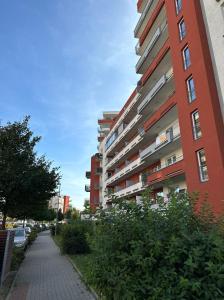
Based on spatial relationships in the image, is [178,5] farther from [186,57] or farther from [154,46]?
[154,46]

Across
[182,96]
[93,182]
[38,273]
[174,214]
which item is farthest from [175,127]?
[93,182]

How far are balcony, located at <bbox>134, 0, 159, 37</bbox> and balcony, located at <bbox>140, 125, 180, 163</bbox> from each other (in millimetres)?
12663

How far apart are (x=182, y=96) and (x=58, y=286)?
1438 cm

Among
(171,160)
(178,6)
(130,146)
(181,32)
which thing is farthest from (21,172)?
(130,146)

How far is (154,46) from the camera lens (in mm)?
26875

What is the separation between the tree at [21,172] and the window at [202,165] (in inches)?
342

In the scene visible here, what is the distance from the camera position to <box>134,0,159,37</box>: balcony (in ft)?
92.1

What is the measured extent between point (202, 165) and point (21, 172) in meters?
10.4

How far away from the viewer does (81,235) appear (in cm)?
1812

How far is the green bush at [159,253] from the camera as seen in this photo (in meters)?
2.90

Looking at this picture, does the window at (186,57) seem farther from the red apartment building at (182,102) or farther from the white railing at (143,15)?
the white railing at (143,15)

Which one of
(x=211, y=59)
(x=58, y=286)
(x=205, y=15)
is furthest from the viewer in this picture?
(x=205, y=15)

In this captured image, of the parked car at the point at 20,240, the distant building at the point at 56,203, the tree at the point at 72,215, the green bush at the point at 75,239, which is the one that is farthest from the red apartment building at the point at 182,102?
the distant building at the point at 56,203

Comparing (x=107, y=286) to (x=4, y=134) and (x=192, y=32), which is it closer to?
(x=4, y=134)
